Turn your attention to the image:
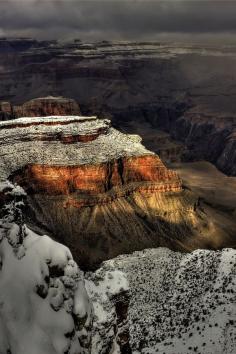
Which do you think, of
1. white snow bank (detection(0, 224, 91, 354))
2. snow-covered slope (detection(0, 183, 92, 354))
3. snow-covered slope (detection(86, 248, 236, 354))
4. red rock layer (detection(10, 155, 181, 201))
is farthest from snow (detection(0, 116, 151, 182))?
white snow bank (detection(0, 224, 91, 354))

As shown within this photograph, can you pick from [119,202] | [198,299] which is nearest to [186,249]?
[119,202]

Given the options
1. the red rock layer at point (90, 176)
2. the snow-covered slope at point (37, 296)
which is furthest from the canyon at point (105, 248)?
the red rock layer at point (90, 176)

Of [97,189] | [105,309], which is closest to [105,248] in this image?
[97,189]

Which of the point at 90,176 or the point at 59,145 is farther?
the point at 59,145

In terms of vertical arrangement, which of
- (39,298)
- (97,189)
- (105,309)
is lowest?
(97,189)

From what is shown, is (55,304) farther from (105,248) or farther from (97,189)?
(97,189)

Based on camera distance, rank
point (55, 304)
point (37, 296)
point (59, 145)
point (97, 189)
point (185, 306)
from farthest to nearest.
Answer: point (59, 145) < point (97, 189) < point (185, 306) < point (55, 304) < point (37, 296)

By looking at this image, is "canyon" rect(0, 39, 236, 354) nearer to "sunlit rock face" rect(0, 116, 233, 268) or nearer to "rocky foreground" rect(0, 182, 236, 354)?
"rocky foreground" rect(0, 182, 236, 354)
